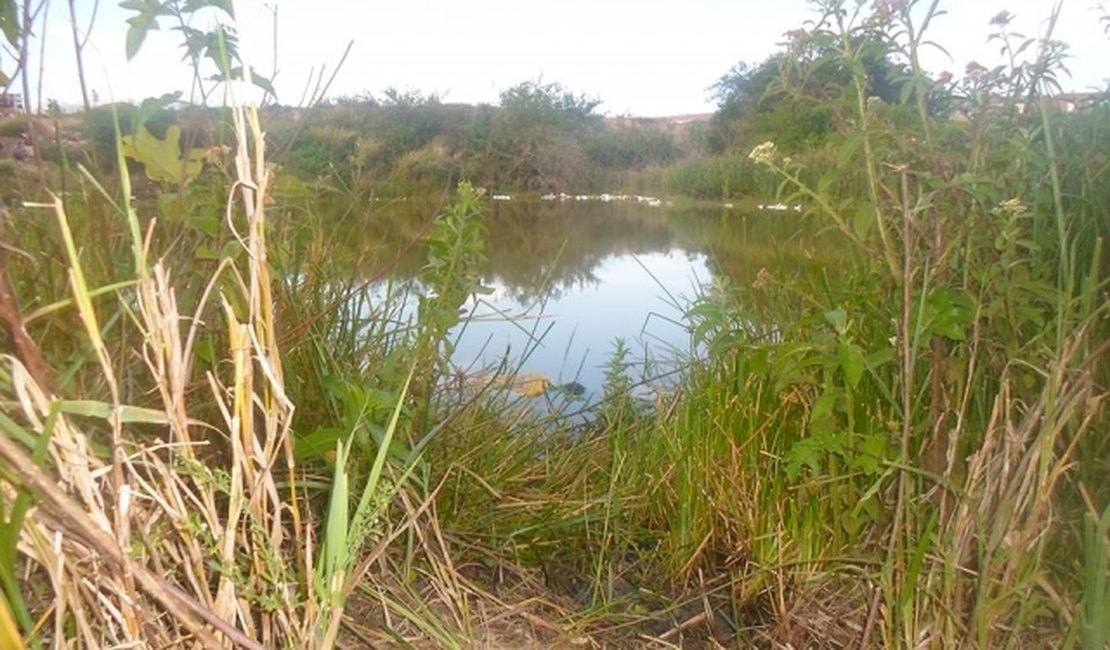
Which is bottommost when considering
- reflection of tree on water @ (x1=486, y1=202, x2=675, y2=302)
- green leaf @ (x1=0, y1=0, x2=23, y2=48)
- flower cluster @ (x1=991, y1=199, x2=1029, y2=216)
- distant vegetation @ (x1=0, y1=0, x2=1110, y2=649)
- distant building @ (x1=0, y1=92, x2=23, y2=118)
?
reflection of tree on water @ (x1=486, y1=202, x2=675, y2=302)

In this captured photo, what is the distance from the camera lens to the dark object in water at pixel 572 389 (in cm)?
292

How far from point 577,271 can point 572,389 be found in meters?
2.21

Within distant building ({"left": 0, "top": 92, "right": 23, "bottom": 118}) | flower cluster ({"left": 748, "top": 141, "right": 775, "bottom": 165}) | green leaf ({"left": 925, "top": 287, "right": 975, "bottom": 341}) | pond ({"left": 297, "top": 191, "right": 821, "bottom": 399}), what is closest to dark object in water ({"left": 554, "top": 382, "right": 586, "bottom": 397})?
pond ({"left": 297, "top": 191, "right": 821, "bottom": 399})

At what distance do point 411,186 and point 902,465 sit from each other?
2.66 meters

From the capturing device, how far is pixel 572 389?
3068mm

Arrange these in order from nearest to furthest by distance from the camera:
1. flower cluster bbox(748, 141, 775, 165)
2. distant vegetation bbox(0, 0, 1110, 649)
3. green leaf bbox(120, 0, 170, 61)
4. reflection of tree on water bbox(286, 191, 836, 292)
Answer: distant vegetation bbox(0, 0, 1110, 649), green leaf bbox(120, 0, 170, 61), flower cluster bbox(748, 141, 775, 165), reflection of tree on water bbox(286, 191, 836, 292)

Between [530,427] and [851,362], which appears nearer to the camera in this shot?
[851,362]

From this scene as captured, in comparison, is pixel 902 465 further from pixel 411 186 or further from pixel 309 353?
pixel 411 186

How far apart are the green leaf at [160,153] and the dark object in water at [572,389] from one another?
1518 millimetres

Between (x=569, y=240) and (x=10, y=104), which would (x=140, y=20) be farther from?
(x=569, y=240)

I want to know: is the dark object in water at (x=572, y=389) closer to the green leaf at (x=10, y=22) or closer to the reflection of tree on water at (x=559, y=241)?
the reflection of tree on water at (x=559, y=241)

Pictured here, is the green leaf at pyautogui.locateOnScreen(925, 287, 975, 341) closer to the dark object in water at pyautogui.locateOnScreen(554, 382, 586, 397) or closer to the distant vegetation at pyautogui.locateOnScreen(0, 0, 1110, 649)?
the distant vegetation at pyautogui.locateOnScreen(0, 0, 1110, 649)

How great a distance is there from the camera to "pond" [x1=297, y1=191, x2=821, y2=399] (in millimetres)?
2633

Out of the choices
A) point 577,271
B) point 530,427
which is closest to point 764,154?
point 530,427
